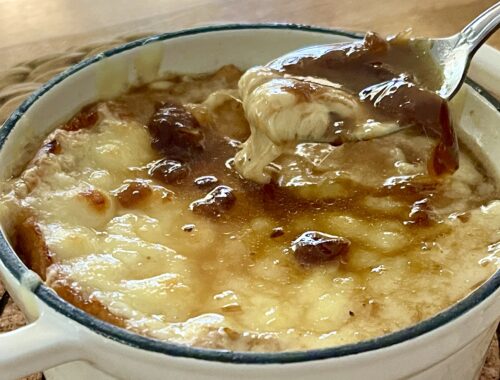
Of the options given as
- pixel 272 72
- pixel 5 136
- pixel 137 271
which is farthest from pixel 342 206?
pixel 5 136

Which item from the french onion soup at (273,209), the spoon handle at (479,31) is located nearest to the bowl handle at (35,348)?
the french onion soup at (273,209)

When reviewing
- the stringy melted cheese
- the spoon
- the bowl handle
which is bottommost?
the stringy melted cheese

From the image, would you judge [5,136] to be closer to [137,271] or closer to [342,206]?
[137,271]

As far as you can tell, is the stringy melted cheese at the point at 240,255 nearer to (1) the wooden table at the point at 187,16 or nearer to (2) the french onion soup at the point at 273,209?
(2) the french onion soup at the point at 273,209

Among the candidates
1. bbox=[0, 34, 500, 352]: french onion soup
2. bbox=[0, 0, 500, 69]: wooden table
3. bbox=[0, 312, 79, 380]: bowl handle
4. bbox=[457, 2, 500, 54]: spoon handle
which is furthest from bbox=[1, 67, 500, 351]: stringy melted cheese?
bbox=[0, 0, 500, 69]: wooden table

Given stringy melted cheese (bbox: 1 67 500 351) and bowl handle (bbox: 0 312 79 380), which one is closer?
bowl handle (bbox: 0 312 79 380)

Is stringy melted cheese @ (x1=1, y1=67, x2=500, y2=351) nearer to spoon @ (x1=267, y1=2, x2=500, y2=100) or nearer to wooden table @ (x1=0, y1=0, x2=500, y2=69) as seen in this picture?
spoon @ (x1=267, y1=2, x2=500, y2=100)
